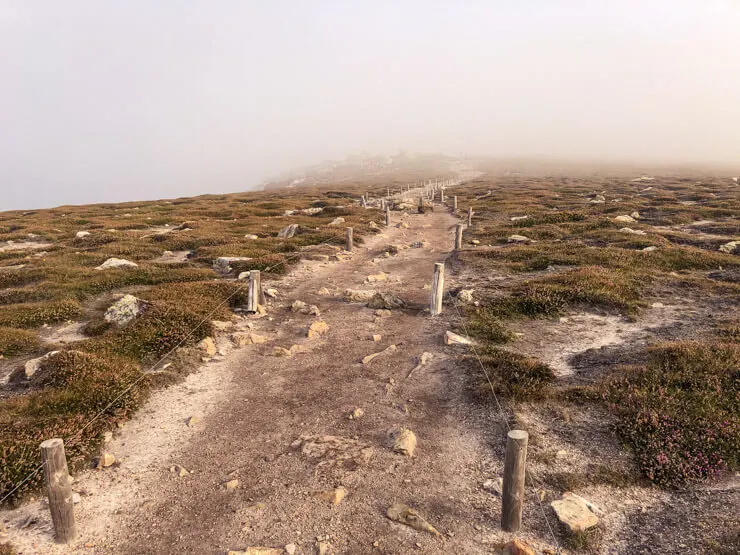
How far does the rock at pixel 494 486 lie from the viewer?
7.98m

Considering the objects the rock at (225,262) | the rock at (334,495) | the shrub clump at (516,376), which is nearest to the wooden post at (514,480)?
the rock at (334,495)

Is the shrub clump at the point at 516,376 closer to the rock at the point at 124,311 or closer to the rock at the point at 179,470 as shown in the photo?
the rock at the point at 179,470

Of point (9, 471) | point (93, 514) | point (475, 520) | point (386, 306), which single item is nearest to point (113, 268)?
point (386, 306)

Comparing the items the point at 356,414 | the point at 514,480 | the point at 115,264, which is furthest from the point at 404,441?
the point at 115,264

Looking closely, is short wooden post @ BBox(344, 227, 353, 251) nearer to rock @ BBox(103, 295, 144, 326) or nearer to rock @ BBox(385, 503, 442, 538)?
Answer: rock @ BBox(103, 295, 144, 326)

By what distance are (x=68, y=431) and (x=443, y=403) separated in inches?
343

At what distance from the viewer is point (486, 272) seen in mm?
22734

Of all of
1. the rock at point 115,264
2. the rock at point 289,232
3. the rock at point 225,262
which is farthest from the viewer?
the rock at point 289,232

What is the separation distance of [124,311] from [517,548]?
46.8ft

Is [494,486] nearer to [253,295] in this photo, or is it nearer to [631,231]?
[253,295]

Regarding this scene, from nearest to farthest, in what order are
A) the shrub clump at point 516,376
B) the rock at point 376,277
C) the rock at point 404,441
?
the rock at point 404,441
the shrub clump at point 516,376
the rock at point 376,277

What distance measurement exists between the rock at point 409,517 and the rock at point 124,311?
38.4 feet

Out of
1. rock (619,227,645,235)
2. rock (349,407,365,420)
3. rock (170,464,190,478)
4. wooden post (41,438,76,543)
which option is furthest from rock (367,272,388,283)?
rock (619,227,645,235)

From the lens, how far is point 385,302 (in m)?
18.0
